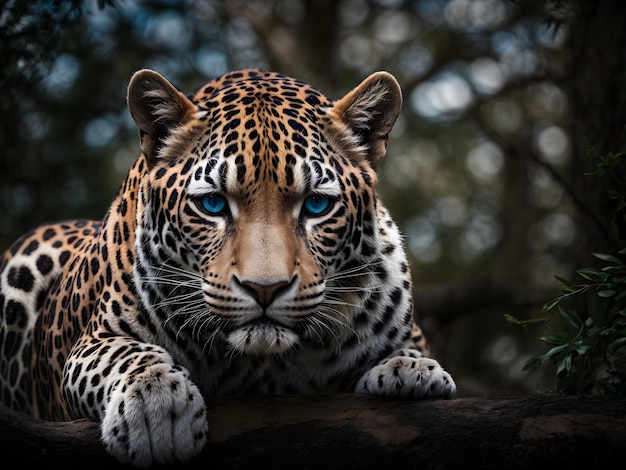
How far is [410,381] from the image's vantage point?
16.7ft

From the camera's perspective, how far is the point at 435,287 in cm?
1208

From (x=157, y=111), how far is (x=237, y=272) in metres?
1.28

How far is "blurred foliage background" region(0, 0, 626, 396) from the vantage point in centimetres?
1190

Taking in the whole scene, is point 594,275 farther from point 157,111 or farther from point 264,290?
point 157,111

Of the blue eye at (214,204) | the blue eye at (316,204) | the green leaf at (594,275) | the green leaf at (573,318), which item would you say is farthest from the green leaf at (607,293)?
the blue eye at (214,204)

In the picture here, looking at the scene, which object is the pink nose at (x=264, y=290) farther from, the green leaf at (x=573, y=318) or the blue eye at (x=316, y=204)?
the green leaf at (x=573, y=318)

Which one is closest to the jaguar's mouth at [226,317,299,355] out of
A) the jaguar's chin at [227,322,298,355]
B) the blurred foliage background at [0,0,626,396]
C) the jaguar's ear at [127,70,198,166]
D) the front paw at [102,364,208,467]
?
the jaguar's chin at [227,322,298,355]

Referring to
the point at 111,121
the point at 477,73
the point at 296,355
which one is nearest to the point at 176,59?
the point at 111,121

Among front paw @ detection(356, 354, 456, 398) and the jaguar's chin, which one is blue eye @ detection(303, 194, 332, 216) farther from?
front paw @ detection(356, 354, 456, 398)

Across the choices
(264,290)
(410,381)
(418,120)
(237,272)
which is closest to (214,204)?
(237,272)

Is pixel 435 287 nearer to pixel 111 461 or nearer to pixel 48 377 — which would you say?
pixel 48 377

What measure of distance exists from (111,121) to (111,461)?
33.4 feet

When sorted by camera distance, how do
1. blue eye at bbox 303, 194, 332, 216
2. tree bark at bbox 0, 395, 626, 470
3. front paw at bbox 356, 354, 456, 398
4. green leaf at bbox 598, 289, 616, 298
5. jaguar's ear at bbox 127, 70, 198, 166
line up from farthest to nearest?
jaguar's ear at bbox 127, 70, 198, 166 < front paw at bbox 356, 354, 456, 398 < blue eye at bbox 303, 194, 332, 216 < green leaf at bbox 598, 289, 616, 298 < tree bark at bbox 0, 395, 626, 470

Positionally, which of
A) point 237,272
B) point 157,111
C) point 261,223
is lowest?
point 237,272
